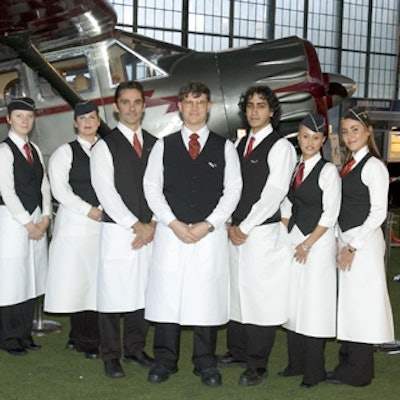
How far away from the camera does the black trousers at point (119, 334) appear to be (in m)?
4.14

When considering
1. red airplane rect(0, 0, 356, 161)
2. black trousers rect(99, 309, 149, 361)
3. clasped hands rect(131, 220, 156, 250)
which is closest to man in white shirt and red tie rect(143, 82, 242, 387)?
clasped hands rect(131, 220, 156, 250)

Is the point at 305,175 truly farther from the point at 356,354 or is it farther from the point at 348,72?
the point at 348,72

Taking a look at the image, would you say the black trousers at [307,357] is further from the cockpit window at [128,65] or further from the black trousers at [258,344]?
the cockpit window at [128,65]

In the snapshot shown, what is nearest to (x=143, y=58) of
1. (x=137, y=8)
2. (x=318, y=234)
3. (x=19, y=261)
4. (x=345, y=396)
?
(x=19, y=261)

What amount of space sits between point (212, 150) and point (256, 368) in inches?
54.8

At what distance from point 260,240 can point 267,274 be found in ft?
0.70

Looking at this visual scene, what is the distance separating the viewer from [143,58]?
25.6 feet

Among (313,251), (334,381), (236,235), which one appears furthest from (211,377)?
(313,251)

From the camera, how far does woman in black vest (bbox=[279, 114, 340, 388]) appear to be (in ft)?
12.7

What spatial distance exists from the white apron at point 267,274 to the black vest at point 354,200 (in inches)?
15.0

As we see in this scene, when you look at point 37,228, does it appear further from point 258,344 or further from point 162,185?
point 258,344

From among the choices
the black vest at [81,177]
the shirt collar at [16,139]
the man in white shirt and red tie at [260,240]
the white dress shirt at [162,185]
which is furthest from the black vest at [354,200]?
the shirt collar at [16,139]

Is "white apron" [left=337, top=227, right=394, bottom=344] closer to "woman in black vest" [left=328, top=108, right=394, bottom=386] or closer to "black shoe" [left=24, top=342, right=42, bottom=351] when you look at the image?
"woman in black vest" [left=328, top=108, right=394, bottom=386]

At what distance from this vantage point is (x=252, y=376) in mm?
4031
